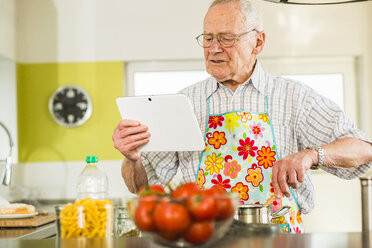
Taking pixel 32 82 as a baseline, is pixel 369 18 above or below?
above

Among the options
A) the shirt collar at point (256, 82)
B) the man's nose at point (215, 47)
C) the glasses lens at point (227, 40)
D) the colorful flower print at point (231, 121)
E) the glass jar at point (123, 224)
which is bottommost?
the glass jar at point (123, 224)

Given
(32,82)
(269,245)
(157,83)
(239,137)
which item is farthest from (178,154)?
(32,82)

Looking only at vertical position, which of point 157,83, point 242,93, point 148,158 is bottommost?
point 148,158

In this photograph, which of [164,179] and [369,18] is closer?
[164,179]

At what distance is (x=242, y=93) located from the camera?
2123mm

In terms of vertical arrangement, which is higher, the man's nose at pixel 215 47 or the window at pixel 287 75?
the window at pixel 287 75

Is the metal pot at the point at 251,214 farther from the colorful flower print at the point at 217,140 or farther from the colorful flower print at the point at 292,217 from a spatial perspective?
the colorful flower print at the point at 217,140

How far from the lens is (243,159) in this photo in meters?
2.05

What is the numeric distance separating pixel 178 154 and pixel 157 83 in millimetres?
2550

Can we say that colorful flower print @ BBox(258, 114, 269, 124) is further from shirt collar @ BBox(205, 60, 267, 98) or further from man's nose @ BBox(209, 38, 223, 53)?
man's nose @ BBox(209, 38, 223, 53)

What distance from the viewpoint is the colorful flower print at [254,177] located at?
2.01 meters

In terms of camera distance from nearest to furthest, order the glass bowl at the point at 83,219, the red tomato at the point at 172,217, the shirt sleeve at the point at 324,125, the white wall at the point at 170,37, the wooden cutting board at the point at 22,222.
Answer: the red tomato at the point at 172,217, the glass bowl at the point at 83,219, the shirt sleeve at the point at 324,125, the wooden cutting board at the point at 22,222, the white wall at the point at 170,37

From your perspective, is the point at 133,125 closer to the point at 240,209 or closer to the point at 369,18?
the point at 240,209

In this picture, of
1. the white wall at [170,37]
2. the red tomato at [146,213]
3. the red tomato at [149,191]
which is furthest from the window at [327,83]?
the red tomato at [146,213]
